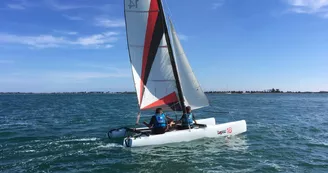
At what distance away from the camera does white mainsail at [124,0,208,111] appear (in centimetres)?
1574

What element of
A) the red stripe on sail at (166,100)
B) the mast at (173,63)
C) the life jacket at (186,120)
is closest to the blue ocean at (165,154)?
the life jacket at (186,120)

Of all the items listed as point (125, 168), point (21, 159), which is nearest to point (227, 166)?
point (125, 168)

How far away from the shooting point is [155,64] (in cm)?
1653

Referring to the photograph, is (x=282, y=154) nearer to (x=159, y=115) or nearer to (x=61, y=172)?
(x=159, y=115)

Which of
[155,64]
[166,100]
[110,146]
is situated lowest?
[110,146]

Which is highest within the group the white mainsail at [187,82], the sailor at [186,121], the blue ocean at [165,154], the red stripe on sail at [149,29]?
the red stripe on sail at [149,29]

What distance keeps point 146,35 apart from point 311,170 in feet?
32.9

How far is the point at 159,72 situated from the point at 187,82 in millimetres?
1916

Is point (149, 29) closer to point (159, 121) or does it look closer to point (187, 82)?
point (187, 82)

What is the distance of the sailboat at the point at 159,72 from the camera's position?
15609 mm

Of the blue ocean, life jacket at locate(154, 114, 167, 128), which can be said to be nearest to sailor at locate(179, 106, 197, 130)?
the blue ocean

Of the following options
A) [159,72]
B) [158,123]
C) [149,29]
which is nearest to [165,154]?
[158,123]

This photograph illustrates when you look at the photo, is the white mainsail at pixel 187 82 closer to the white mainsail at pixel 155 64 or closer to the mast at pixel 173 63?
the white mainsail at pixel 155 64

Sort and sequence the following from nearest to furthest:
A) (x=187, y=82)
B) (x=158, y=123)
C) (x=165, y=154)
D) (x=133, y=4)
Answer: (x=165, y=154) < (x=158, y=123) < (x=133, y=4) < (x=187, y=82)
